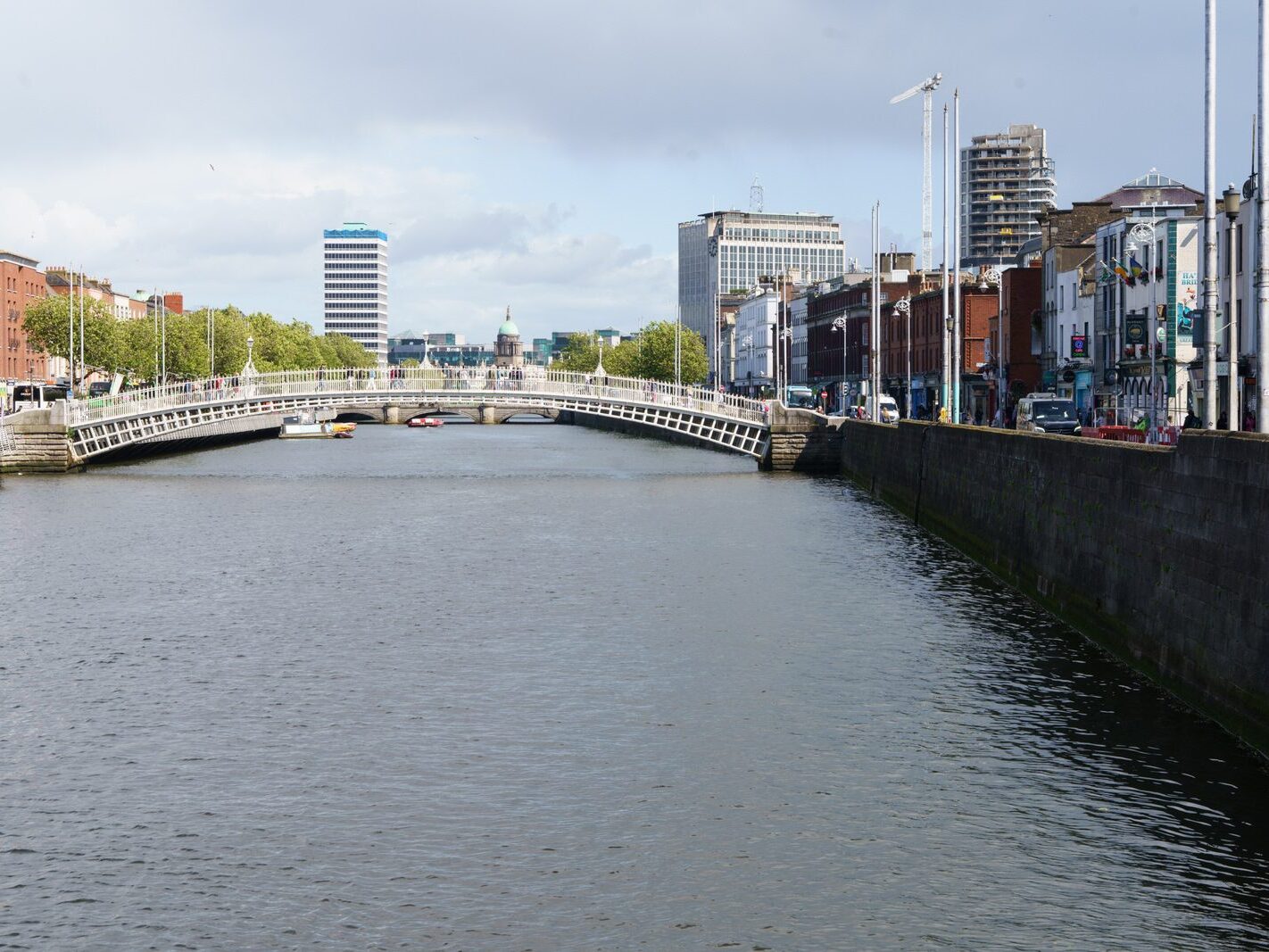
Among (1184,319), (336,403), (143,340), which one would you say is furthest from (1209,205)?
(143,340)

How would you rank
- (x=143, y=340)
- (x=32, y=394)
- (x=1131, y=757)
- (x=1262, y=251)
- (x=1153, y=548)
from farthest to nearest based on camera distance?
(x=143, y=340) < (x=32, y=394) < (x=1262, y=251) < (x=1153, y=548) < (x=1131, y=757)

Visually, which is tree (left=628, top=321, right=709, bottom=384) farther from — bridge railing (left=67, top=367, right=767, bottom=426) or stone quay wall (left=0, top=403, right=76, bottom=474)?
stone quay wall (left=0, top=403, right=76, bottom=474)

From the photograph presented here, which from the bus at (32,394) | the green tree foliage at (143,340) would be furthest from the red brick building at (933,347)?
the bus at (32,394)

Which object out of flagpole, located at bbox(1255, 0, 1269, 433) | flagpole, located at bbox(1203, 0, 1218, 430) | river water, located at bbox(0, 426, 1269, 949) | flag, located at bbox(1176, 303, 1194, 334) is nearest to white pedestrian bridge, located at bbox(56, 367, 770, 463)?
flag, located at bbox(1176, 303, 1194, 334)

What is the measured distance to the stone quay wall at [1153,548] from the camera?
18703mm

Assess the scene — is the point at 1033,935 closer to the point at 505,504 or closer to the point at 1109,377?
the point at 505,504

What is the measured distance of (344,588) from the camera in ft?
116

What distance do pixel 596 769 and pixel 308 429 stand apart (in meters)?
120

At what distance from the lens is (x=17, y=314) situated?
5630 inches

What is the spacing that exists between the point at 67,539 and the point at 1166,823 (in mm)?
34992

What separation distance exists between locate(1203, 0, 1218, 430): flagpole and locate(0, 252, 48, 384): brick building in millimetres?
120181

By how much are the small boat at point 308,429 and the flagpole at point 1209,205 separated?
112 m

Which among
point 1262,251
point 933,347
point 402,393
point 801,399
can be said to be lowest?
point 801,399

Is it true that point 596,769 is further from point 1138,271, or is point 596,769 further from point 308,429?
point 308,429
